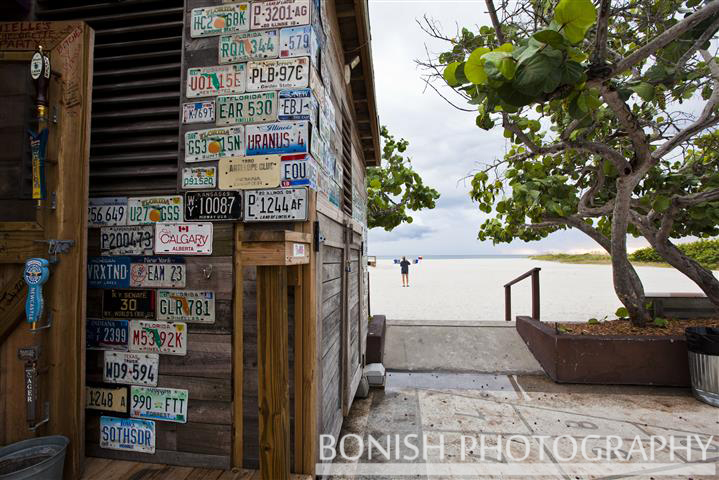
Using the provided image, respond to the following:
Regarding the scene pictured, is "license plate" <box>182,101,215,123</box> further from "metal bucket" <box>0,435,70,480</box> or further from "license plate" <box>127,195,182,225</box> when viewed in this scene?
"metal bucket" <box>0,435,70,480</box>

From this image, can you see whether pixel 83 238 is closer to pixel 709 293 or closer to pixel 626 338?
pixel 626 338

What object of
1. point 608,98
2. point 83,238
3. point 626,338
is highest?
point 608,98

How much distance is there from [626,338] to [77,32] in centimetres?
762

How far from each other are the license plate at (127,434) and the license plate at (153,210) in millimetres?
1626

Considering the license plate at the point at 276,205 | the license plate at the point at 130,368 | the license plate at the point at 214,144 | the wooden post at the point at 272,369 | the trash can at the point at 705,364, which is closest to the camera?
the wooden post at the point at 272,369

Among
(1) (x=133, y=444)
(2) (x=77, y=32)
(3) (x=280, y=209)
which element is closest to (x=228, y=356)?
(1) (x=133, y=444)

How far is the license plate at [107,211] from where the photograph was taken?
279cm

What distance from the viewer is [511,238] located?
11102 mm

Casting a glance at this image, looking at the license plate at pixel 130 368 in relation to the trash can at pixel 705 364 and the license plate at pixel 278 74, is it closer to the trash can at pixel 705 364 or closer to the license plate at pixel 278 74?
the license plate at pixel 278 74

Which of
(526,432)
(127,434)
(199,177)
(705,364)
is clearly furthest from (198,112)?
(705,364)

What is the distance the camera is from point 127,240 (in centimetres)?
278

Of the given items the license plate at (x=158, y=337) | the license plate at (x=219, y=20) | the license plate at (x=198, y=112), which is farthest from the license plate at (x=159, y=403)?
the license plate at (x=219, y=20)

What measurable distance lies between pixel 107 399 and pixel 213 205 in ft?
6.04

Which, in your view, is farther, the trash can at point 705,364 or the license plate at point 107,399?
the trash can at point 705,364
